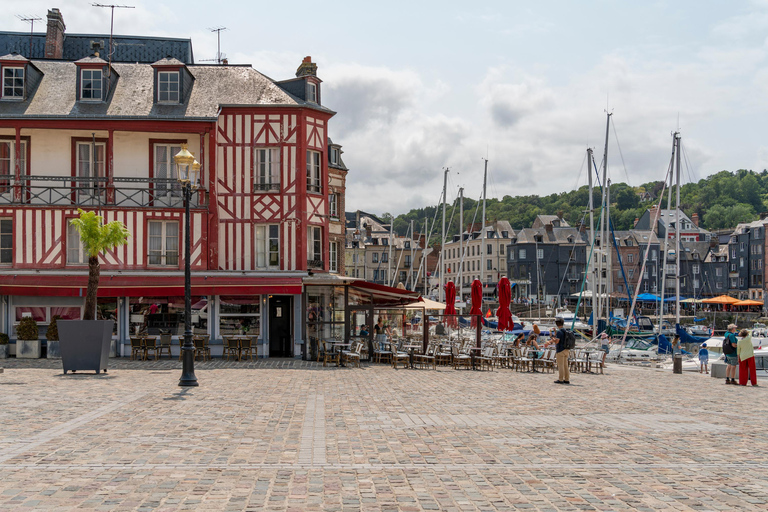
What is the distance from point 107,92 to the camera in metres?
29.5

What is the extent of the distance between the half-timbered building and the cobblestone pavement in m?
11.0

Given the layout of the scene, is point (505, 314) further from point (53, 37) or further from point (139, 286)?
point (53, 37)

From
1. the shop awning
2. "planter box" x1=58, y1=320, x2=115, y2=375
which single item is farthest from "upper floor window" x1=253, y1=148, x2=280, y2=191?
"planter box" x1=58, y1=320, x2=115, y2=375

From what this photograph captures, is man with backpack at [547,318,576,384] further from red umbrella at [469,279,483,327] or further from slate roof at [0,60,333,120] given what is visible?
slate roof at [0,60,333,120]

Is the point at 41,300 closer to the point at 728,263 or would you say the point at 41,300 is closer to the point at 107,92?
the point at 107,92

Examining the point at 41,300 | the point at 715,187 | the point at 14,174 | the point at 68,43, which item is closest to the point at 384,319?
the point at 41,300

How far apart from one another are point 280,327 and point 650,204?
5214 inches

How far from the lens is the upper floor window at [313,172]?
2941cm

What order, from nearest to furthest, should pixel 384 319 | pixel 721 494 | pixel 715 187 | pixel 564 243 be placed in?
1. pixel 721 494
2. pixel 384 319
3. pixel 564 243
4. pixel 715 187

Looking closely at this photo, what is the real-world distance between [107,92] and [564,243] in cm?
8440

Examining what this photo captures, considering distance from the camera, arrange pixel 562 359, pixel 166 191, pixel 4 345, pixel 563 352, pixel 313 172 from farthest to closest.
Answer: pixel 313 172 → pixel 166 191 → pixel 4 345 → pixel 563 352 → pixel 562 359

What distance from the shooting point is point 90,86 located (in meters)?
29.4

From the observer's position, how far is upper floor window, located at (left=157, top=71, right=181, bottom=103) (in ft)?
96.8

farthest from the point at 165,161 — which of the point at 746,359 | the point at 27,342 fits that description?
the point at 746,359
